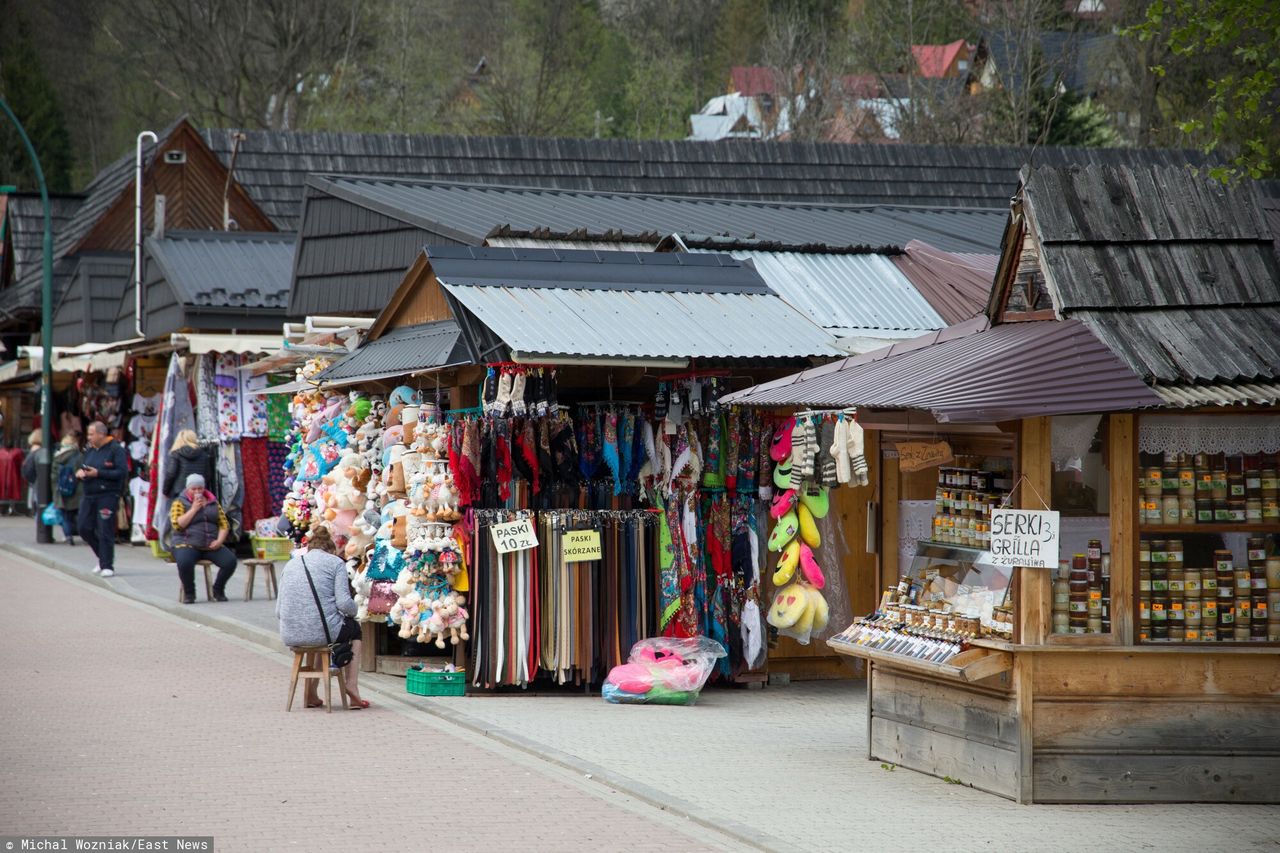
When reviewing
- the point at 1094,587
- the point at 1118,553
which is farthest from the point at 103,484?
the point at 1118,553

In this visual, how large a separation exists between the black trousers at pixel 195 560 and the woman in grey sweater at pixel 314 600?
640cm

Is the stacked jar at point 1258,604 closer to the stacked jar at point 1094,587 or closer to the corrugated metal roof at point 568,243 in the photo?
the stacked jar at point 1094,587

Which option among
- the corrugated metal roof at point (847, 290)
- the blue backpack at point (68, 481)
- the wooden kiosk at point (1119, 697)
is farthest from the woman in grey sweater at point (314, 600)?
the blue backpack at point (68, 481)

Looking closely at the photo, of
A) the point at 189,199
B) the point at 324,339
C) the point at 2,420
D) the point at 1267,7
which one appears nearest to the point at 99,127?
the point at 2,420

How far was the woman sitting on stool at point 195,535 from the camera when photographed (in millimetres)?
17844

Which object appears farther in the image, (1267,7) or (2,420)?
(2,420)

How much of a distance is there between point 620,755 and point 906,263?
21.3 ft

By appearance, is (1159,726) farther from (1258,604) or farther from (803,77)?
(803,77)

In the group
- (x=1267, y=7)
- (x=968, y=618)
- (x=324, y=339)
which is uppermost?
(x=1267, y=7)

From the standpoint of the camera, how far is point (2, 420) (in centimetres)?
3988

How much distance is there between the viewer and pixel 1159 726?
348 inches

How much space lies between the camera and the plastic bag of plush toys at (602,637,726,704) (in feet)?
39.6

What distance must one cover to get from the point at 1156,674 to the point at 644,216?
32.5 feet

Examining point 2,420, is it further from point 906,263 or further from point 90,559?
point 906,263
